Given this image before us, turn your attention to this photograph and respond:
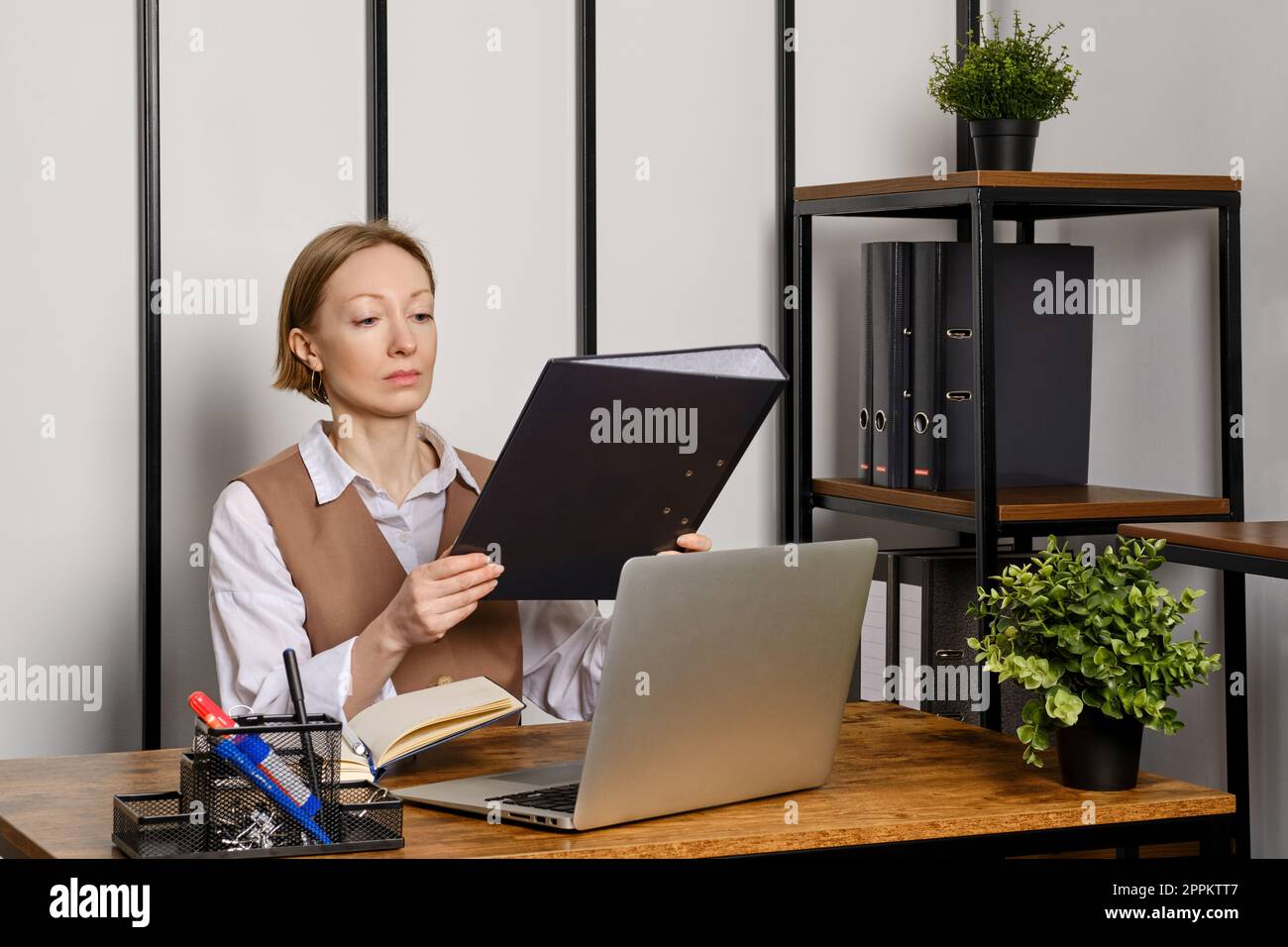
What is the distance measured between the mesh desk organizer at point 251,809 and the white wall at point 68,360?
1344 millimetres

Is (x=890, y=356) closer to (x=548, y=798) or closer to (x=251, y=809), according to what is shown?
(x=548, y=798)

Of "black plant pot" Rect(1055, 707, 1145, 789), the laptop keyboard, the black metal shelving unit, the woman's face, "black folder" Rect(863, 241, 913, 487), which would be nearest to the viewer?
the laptop keyboard

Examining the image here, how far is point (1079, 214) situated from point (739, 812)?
6.09 feet

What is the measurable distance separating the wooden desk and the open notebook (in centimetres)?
4

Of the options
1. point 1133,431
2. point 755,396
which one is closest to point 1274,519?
point 1133,431

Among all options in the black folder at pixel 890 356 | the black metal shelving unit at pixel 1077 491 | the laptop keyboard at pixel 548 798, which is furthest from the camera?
the black folder at pixel 890 356

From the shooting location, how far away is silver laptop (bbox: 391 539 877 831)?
52.2 inches

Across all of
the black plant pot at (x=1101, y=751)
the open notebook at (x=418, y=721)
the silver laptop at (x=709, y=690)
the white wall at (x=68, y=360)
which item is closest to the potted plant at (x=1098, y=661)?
the black plant pot at (x=1101, y=751)

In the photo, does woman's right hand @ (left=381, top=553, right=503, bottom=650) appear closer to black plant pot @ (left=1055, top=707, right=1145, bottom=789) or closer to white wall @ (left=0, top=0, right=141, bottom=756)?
black plant pot @ (left=1055, top=707, right=1145, bottom=789)

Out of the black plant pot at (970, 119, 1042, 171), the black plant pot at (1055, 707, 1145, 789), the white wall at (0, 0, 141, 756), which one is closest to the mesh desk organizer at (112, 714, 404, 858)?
the black plant pot at (1055, 707, 1145, 789)

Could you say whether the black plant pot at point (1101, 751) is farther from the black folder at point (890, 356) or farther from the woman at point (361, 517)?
the black folder at point (890, 356)

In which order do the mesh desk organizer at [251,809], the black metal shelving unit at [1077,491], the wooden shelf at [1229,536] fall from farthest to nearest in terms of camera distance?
the black metal shelving unit at [1077,491] < the wooden shelf at [1229,536] < the mesh desk organizer at [251,809]

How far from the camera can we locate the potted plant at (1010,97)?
274cm

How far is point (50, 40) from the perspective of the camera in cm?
256
